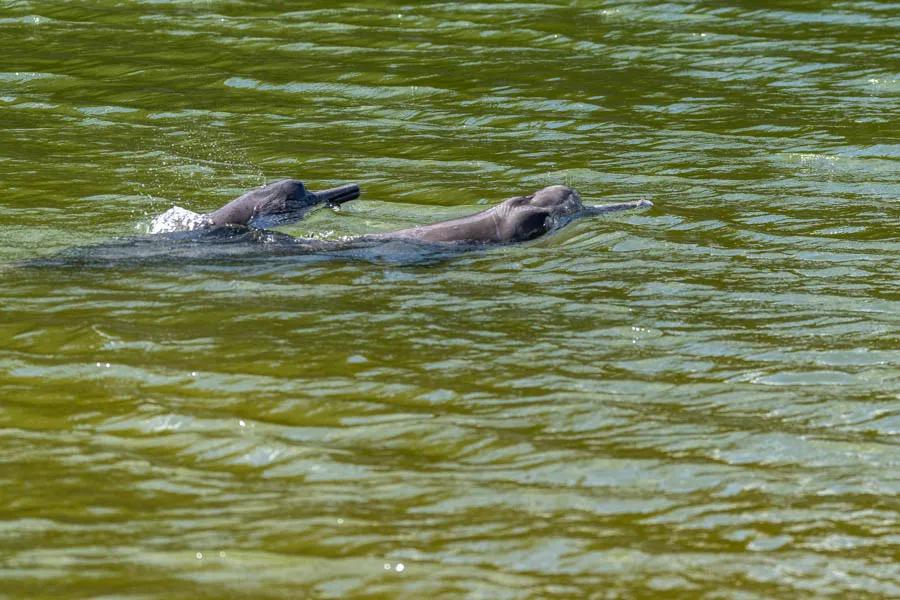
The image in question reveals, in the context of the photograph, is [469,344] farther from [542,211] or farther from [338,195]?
[338,195]

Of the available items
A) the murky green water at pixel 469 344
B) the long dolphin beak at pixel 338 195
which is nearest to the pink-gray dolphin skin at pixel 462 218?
the long dolphin beak at pixel 338 195

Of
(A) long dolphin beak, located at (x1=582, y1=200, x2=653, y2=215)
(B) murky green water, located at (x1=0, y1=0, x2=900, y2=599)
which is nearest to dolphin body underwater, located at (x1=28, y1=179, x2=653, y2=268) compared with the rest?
(A) long dolphin beak, located at (x1=582, y1=200, x2=653, y2=215)

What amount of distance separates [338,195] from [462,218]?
3.70 ft

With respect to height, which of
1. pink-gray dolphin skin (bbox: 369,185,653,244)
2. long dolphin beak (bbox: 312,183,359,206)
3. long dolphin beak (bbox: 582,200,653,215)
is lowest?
long dolphin beak (bbox: 582,200,653,215)

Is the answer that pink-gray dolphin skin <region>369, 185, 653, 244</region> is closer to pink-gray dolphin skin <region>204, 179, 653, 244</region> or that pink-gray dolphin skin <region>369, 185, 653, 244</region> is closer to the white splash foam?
pink-gray dolphin skin <region>204, 179, 653, 244</region>

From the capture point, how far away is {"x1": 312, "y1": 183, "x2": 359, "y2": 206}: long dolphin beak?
11.1 metres

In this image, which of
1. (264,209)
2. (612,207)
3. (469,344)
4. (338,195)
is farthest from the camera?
(338,195)

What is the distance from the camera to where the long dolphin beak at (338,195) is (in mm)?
11078

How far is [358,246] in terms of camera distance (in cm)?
1016

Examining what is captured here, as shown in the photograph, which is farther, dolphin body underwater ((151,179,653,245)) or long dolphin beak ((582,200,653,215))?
long dolphin beak ((582,200,653,215))

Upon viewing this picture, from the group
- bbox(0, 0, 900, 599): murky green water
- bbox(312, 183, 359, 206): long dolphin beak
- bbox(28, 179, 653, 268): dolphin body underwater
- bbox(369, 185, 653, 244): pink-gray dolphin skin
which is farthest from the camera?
bbox(312, 183, 359, 206): long dolphin beak

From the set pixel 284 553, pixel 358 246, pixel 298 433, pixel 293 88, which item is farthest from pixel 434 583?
Result: pixel 293 88

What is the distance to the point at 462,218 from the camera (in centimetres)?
1048

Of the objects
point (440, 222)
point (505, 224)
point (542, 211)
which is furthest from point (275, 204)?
point (542, 211)
